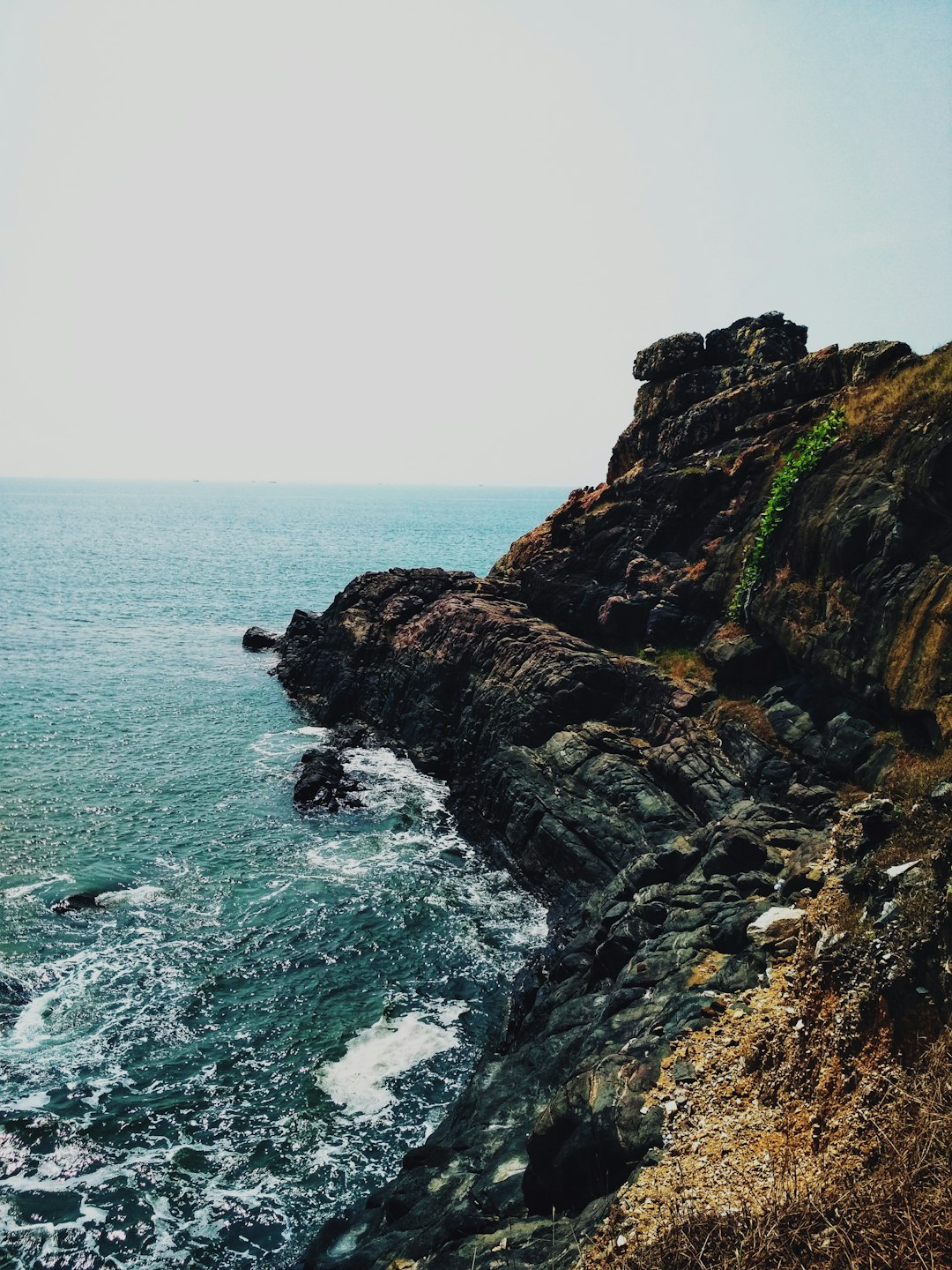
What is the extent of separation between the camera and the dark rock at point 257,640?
7650cm

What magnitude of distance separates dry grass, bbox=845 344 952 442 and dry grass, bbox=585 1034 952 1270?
2618cm

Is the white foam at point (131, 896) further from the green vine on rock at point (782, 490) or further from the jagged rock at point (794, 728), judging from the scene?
the green vine on rock at point (782, 490)

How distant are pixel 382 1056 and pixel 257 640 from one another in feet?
185

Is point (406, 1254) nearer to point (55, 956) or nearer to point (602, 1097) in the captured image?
point (602, 1097)

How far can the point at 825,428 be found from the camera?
34.9 metres

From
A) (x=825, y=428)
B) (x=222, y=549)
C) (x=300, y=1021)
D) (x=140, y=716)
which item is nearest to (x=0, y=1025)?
(x=300, y=1021)

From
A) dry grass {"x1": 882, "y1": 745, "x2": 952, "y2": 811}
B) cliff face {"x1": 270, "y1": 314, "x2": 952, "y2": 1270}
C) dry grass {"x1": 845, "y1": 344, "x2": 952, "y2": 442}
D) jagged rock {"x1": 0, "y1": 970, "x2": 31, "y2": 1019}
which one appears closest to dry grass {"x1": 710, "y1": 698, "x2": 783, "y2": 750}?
cliff face {"x1": 270, "y1": 314, "x2": 952, "y2": 1270}

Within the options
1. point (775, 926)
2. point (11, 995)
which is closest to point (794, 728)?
point (775, 926)

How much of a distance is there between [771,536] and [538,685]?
1360cm

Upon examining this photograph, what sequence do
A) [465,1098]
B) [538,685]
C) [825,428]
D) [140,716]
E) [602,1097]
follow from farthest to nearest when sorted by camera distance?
[140,716] → [538,685] → [825,428] → [465,1098] → [602,1097]

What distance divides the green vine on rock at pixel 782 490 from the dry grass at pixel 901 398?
2.89 feet

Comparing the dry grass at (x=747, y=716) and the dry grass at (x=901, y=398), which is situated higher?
the dry grass at (x=901, y=398)

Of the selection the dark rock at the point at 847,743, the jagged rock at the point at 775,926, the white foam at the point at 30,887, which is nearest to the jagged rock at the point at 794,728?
the dark rock at the point at 847,743

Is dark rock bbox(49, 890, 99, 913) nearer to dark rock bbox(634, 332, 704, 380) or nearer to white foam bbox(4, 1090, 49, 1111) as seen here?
white foam bbox(4, 1090, 49, 1111)
